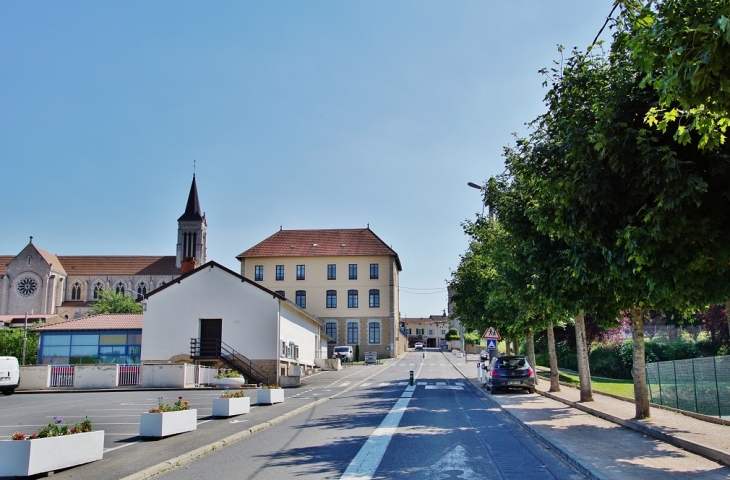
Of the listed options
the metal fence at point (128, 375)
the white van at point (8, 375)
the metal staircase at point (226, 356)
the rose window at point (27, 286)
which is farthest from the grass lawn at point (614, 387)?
the rose window at point (27, 286)

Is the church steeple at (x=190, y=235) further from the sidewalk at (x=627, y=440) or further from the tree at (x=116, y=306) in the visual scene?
the sidewalk at (x=627, y=440)

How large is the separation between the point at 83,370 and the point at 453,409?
2263cm

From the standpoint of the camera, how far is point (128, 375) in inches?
1357

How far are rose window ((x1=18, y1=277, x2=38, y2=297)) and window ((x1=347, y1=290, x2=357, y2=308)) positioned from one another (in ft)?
185

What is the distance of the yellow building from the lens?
242 ft

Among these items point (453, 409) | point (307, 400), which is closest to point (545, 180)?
point (453, 409)

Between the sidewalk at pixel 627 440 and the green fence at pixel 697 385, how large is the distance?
1.95 feet

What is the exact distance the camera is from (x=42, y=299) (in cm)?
10031

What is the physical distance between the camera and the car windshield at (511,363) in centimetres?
2689

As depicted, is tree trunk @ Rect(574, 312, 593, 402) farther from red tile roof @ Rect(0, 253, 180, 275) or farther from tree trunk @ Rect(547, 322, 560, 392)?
red tile roof @ Rect(0, 253, 180, 275)

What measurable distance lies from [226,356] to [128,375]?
640cm

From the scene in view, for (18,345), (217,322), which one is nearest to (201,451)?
(217,322)

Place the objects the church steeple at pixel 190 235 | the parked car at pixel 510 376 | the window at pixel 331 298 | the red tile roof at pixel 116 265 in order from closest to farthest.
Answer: the parked car at pixel 510 376 < the window at pixel 331 298 < the red tile roof at pixel 116 265 < the church steeple at pixel 190 235

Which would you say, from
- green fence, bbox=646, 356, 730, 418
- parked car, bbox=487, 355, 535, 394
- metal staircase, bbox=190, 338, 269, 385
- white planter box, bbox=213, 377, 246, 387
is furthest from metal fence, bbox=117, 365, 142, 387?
green fence, bbox=646, 356, 730, 418
